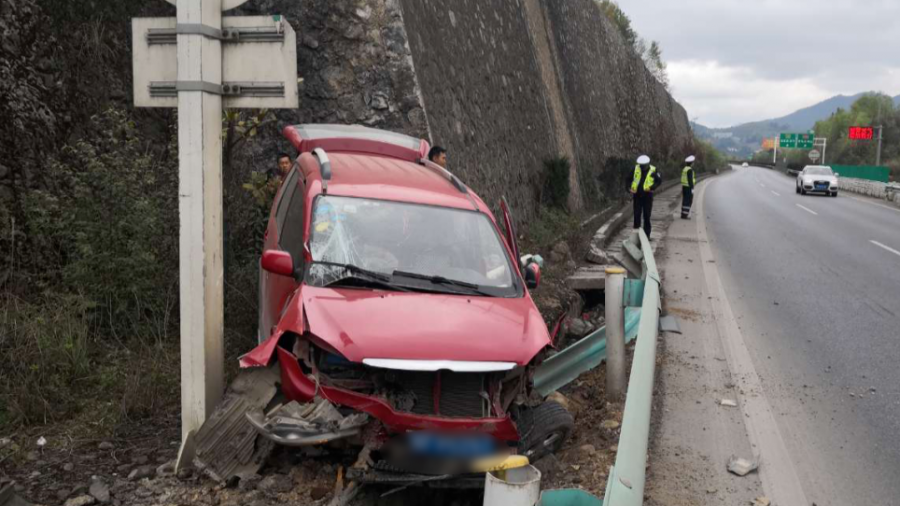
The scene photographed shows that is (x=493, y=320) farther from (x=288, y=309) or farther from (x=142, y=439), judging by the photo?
(x=142, y=439)

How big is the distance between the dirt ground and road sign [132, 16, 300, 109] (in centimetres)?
236

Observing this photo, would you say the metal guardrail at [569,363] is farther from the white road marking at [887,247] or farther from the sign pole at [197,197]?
the white road marking at [887,247]

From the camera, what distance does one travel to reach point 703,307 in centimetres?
988

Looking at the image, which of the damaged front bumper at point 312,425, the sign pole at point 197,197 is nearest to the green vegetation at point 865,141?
the sign pole at point 197,197

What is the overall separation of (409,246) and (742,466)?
107 inches

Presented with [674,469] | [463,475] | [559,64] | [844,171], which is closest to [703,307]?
[674,469]

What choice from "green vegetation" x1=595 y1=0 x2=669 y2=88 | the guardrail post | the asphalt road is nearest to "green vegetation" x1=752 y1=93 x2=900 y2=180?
"green vegetation" x1=595 y1=0 x2=669 y2=88

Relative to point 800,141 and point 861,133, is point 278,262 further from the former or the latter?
point 800,141

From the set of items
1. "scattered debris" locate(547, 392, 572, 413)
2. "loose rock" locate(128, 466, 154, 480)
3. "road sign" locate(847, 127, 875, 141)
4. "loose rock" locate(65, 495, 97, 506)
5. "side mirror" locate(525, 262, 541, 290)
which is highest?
"road sign" locate(847, 127, 875, 141)

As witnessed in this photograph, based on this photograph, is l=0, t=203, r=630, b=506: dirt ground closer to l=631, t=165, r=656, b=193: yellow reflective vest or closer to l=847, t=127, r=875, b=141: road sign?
l=631, t=165, r=656, b=193: yellow reflective vest

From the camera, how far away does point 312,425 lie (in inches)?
166

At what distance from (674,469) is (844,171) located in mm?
65520

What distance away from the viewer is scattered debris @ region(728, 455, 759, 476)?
15.9ft

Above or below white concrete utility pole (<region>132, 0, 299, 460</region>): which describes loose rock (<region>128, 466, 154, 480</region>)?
below
